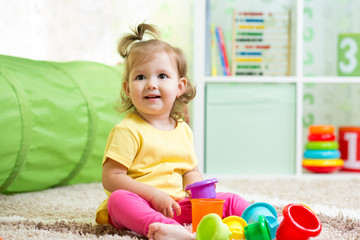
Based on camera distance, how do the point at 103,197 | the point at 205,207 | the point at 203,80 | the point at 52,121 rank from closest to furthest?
1. the point at 205,207
2. the point at 103,197
3. the point at 52,121
4. the point at 203,80

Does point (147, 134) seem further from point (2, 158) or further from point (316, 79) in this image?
point (316, 79)

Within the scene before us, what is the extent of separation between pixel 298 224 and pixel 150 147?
37cm

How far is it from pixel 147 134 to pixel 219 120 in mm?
1006

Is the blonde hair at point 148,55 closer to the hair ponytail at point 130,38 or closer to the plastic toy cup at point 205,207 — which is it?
the hair ponytail at point 130,38

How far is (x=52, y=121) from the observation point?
1.58 metres

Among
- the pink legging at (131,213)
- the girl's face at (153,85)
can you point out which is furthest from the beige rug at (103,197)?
the girl's face at (153,85)

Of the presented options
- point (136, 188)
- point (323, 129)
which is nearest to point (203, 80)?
point (323, 129)

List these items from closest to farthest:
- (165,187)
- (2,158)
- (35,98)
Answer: (165,187) → (2,158) → (35,98)

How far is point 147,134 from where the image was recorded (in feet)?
3.43

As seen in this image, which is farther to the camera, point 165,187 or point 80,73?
point 80,73

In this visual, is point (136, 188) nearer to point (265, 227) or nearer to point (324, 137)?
point (265, 227)

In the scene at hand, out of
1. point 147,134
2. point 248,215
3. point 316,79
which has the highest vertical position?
point 316,79

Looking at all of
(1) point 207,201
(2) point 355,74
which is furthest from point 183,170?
(2) point 355,74

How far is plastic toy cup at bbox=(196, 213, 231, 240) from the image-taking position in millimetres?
760
